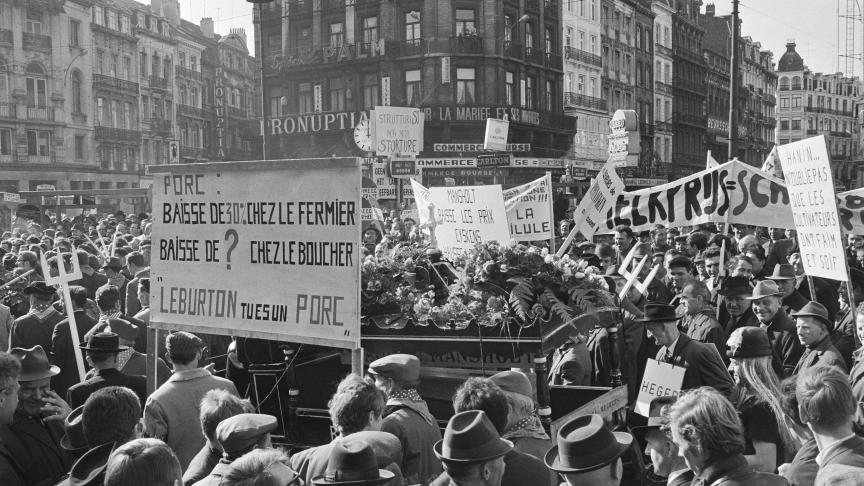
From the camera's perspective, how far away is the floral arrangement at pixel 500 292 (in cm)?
621

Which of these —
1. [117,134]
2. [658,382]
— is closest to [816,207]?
[658,382]

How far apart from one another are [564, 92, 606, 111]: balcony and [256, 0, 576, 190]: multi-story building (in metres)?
5.15

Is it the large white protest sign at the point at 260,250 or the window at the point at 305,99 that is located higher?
the window at the point at 305,99

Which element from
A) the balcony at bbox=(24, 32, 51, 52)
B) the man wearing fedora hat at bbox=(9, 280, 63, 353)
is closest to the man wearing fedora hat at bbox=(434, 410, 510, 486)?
the man wearing fedora hat at bbox=(9, 280, 63, 353)

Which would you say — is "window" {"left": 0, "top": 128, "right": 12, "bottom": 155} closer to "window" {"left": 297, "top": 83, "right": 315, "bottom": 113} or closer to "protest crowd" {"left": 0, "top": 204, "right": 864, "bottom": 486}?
"window" {"left": 297, "top": 83, "right": 315, "bottom": 113}

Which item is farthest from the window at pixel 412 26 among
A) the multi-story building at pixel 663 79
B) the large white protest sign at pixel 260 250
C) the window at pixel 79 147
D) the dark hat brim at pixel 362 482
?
the dark hat brim at pixel 362 482

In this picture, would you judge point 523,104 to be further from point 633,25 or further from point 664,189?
point 664,189

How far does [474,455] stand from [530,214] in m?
9.79

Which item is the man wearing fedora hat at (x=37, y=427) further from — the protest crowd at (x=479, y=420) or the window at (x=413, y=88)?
the window at (x=413, y=88)

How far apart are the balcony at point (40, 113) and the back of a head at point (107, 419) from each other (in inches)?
2165

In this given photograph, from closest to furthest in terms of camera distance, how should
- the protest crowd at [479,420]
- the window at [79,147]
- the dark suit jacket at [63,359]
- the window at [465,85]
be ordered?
the protest crowd at [479,420]
the dark suit jacket at [63,359]
the window at [465,85]
the window at [79,147]

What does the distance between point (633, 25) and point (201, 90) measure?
113ft

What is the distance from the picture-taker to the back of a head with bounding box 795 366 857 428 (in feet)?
12.3

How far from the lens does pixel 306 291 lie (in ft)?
18.2
